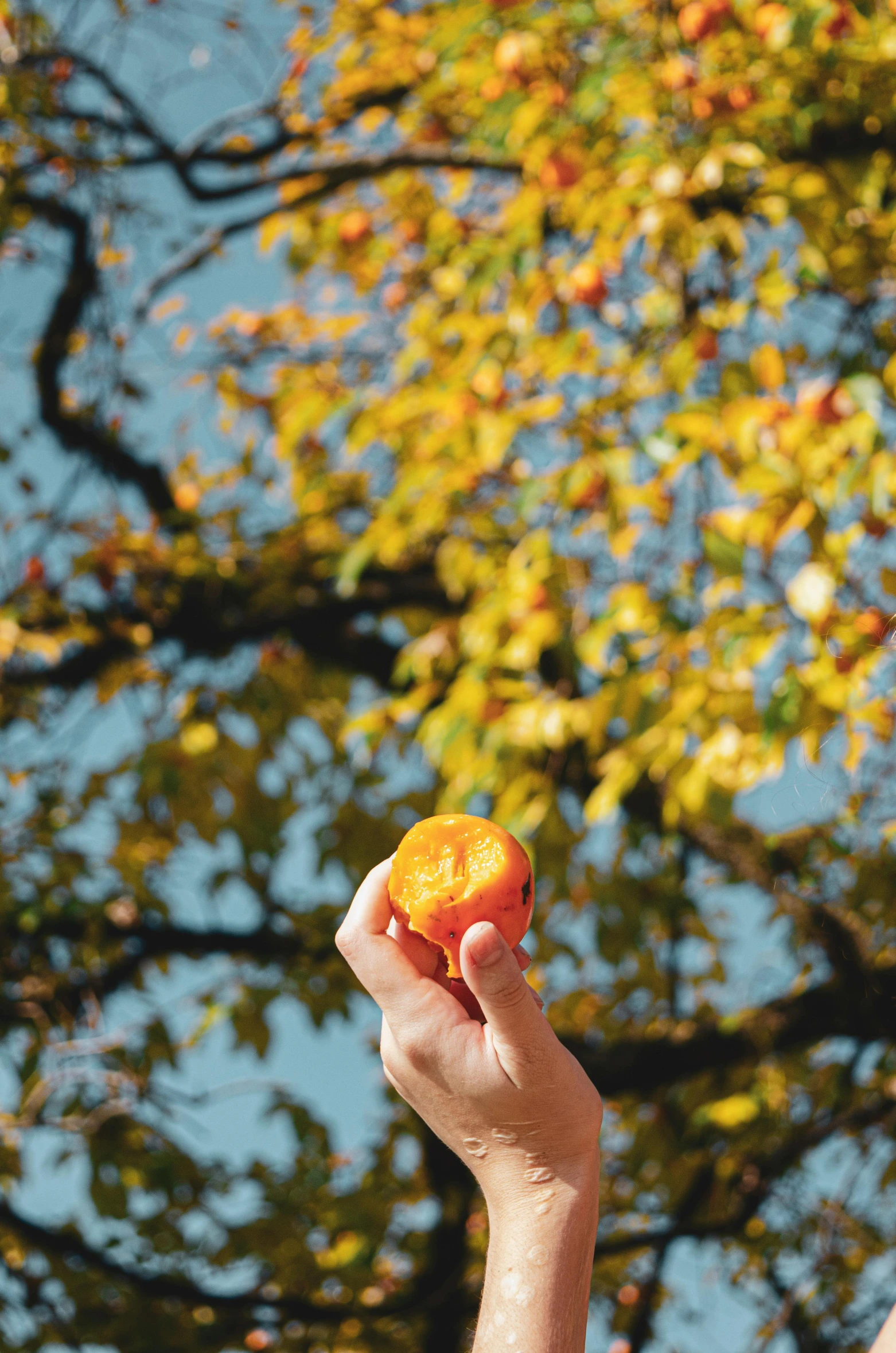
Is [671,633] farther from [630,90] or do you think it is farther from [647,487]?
[630,90]

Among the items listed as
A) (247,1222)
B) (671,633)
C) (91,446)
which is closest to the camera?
(671,633)

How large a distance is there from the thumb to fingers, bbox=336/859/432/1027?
0.10 metres

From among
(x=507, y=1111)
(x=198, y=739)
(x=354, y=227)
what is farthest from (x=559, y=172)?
(x=507, y=1111)

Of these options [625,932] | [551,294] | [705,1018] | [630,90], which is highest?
[630,90]

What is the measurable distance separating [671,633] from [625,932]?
135 cm

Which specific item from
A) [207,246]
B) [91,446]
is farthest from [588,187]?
[91,446]

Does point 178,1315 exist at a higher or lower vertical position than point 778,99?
lower

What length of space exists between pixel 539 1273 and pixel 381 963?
245 mm

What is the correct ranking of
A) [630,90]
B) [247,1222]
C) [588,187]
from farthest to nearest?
[247,1222] < [588,187] < [630,90]

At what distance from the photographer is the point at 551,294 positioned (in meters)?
3.16

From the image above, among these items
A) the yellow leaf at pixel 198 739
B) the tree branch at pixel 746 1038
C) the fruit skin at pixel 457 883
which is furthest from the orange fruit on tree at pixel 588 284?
the fruit skin at pixel 457 883

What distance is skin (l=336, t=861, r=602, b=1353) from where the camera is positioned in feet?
2.73

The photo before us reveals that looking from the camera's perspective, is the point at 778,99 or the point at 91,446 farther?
the point at 91,446

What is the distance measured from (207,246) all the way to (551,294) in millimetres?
1688
